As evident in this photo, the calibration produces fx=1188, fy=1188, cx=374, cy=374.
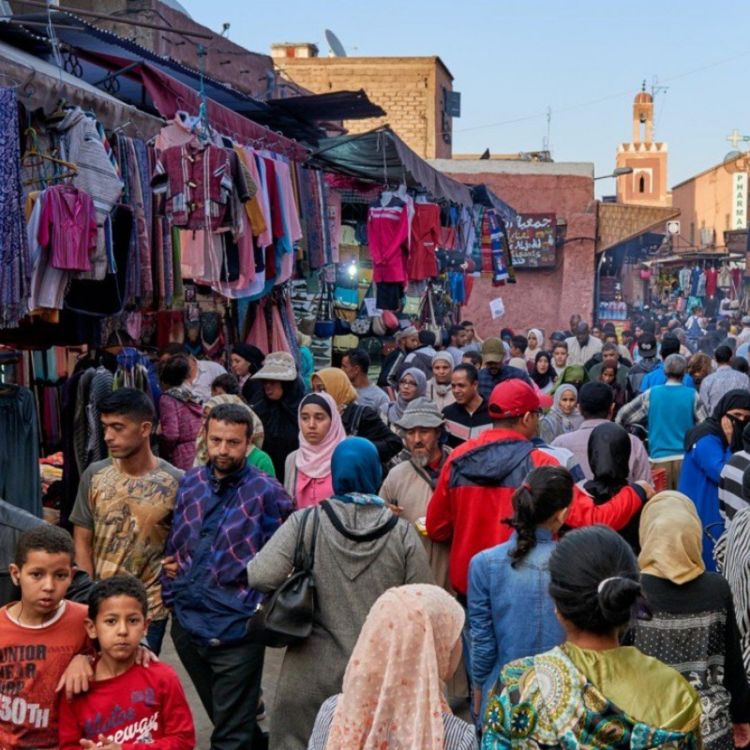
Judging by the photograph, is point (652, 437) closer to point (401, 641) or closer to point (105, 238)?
point (105, 238)

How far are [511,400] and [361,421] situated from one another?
2226 mm

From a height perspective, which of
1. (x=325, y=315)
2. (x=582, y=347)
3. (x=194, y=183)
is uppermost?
(x=194, y=183)

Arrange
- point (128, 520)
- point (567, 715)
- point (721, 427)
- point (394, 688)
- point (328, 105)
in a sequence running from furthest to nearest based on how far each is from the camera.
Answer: point (328, 105), point (721, 427), point (128, 520), point (394, 688), point (567, 715)

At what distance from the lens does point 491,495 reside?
4.89 m

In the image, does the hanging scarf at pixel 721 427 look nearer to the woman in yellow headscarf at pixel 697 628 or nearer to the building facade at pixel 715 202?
the woman in yellow headscarf at pixel 697 628

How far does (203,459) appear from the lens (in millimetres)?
5699

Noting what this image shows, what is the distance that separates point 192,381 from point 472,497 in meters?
3.87

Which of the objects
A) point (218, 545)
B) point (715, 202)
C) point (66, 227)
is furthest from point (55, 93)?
A: point (715, 202)

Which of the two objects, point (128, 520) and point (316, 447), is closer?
point (128, 520)

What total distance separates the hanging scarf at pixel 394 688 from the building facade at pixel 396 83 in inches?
1153

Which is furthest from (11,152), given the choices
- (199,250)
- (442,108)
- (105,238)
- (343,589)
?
(442,108)

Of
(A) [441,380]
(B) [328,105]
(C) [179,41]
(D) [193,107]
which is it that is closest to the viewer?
(D) [193,107]

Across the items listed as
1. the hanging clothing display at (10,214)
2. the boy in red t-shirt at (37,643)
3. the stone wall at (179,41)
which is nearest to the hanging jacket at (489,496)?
the boy in red t-shirt at (37,643)

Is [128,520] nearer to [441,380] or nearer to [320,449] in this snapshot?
[320,449]
